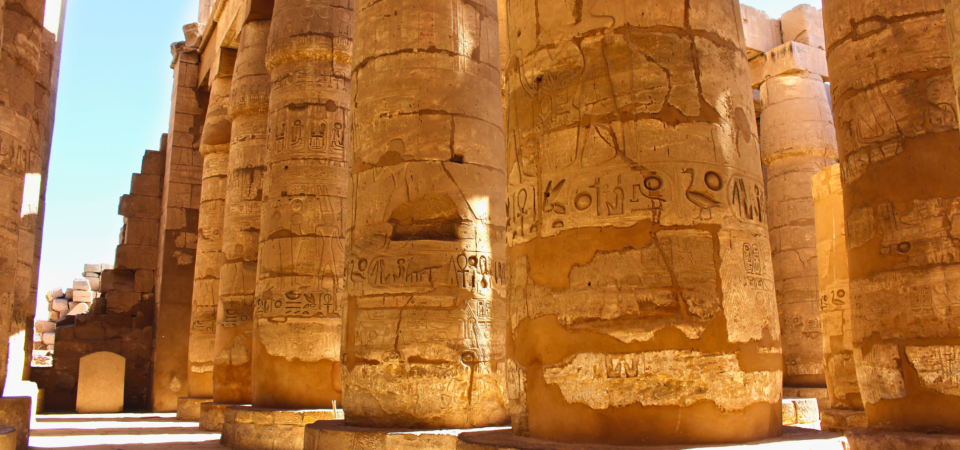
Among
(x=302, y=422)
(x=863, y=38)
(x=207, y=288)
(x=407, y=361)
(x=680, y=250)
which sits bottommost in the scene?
(x=302, y=422)

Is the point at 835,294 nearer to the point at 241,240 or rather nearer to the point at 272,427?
the point at 272,427

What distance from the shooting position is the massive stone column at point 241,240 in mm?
9328

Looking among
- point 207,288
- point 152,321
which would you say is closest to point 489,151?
point 207,288

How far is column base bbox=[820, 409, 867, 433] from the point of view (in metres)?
6.88

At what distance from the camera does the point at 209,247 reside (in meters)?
11.9

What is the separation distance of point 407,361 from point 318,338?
2638 mm

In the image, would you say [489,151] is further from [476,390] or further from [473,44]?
[476,390]

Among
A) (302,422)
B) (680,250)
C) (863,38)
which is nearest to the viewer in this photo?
(680,250)

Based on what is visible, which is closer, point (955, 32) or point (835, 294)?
point (955, 32)

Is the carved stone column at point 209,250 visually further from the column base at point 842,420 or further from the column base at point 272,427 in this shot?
the column base at point 842,420

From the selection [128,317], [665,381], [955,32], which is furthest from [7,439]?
[128,317]

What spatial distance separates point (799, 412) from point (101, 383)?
12890 millimetres

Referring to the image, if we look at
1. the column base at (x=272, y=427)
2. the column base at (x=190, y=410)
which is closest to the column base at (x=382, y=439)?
the column base at (x=272, y=427)

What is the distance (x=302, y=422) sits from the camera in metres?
6.84
